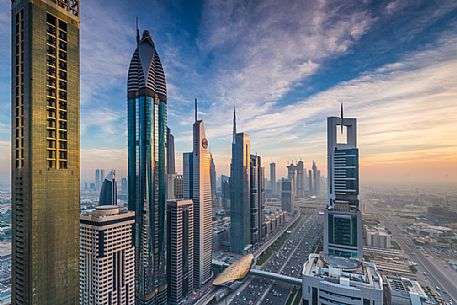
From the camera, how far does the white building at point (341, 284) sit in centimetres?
1415

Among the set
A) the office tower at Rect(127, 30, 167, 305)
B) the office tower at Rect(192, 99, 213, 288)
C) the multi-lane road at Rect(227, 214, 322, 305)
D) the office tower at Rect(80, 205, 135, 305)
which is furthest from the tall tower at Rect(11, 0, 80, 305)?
the office tower at Rect(192, 99, 213, 288)

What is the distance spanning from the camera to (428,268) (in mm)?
27844

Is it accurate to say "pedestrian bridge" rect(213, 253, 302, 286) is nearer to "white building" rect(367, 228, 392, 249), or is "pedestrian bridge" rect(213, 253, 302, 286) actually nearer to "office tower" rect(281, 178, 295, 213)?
"white building" rect(367, 228, 392, 249)

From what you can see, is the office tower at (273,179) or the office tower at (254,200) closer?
the office tower at (254,200)

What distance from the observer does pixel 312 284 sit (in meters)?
15.7

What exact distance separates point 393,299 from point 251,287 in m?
12.9

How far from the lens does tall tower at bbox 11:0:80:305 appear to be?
390 inches

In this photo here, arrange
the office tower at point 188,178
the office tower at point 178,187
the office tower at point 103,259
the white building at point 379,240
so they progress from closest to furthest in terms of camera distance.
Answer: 1. the office tower at point 103,259
2. the office tower at point 188,178
3. the office tower at point 178,187
4. the white building at point 379,240

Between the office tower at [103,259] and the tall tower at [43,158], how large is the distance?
5.82 meters

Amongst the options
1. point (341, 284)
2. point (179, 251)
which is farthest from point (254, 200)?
point (341, 284)

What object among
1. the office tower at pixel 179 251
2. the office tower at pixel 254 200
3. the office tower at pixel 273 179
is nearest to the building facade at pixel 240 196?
the office tower at pixel 254 200

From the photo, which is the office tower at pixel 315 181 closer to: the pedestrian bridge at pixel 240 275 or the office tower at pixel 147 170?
the pedestrian bridge at pixel 240 275

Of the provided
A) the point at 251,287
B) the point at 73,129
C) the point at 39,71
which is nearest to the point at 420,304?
the point at 251,287

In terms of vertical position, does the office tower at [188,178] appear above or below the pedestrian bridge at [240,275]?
above
